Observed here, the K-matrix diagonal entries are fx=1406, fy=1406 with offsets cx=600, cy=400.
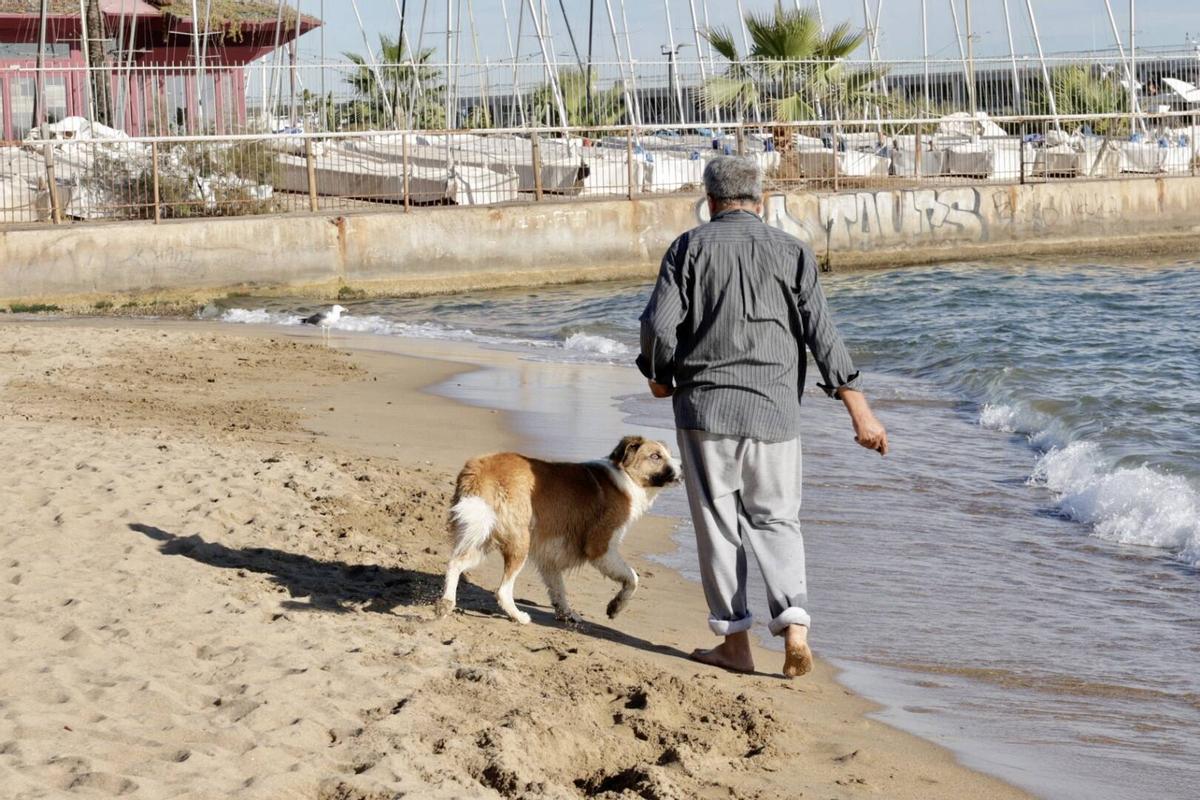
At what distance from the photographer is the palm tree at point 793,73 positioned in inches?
1125

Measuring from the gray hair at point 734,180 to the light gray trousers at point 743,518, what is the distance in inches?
34.2

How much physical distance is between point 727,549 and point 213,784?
2.16 m

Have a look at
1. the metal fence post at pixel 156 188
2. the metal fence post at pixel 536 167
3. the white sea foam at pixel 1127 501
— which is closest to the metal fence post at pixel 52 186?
the metal fence post at pixel 156 188

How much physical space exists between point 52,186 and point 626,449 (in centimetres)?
1781

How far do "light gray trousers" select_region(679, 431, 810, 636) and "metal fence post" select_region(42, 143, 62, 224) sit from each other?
1825cm

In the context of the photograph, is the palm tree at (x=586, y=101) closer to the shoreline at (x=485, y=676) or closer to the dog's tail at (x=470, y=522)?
the shoreline at (x=485, y=676)

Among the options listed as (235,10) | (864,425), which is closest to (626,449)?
(864,425)

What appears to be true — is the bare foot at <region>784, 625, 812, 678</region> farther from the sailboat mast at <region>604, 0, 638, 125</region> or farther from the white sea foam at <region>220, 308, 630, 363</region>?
the sailboat mast at <region>604, 0, 638, 125</region>

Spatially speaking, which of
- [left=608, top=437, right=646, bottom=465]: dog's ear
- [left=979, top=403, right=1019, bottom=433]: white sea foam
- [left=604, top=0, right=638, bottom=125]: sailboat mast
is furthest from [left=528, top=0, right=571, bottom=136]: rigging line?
[left=608, top=437, right=646, bottom=465]: dog's ear

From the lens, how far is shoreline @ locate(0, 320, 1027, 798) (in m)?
4.04

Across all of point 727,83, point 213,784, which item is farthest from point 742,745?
point 727,83

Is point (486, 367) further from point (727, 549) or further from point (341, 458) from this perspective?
point (727, 549)

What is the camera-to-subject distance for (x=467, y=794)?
12.3 ft

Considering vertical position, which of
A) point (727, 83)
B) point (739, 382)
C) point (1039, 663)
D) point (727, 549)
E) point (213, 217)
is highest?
point (727, 83)
